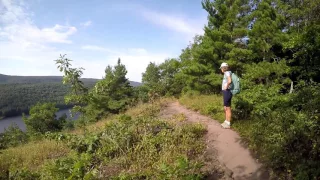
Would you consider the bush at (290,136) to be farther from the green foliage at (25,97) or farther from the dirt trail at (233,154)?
the green foliage at (25,97)

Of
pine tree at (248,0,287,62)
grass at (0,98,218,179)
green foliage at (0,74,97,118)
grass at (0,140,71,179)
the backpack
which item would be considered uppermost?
pine tree at (248,0,287,62)

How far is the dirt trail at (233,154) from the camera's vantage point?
4235 millimetres

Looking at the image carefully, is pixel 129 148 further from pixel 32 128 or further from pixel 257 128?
pixel 32 128

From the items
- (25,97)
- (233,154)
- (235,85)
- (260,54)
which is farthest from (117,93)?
(25,97)

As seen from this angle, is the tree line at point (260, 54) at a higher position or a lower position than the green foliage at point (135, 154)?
higher

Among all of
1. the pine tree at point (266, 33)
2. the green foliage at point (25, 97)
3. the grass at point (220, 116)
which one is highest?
the pine tree at point (266, 33)

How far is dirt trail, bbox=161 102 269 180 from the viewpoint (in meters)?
4.23

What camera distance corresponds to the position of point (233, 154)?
505 centimetres

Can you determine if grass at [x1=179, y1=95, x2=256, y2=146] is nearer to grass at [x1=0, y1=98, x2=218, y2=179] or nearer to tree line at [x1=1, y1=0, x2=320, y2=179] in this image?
tree line at [x1=1, y1=0, x2=320, y2=179]

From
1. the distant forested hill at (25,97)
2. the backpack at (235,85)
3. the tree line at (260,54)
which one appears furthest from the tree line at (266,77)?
the distant forested hill at (25,97)

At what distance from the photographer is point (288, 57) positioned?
15.0 m

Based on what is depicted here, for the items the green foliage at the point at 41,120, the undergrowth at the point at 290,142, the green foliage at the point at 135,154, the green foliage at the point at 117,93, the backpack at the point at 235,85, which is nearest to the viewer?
the undergrowth at the point at 290,142

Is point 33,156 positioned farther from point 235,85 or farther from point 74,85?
point 235,85

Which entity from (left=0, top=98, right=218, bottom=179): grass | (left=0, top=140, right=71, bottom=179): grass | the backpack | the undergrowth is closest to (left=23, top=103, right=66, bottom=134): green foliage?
(left=0, top=140, right=71, bottom=179): grass
